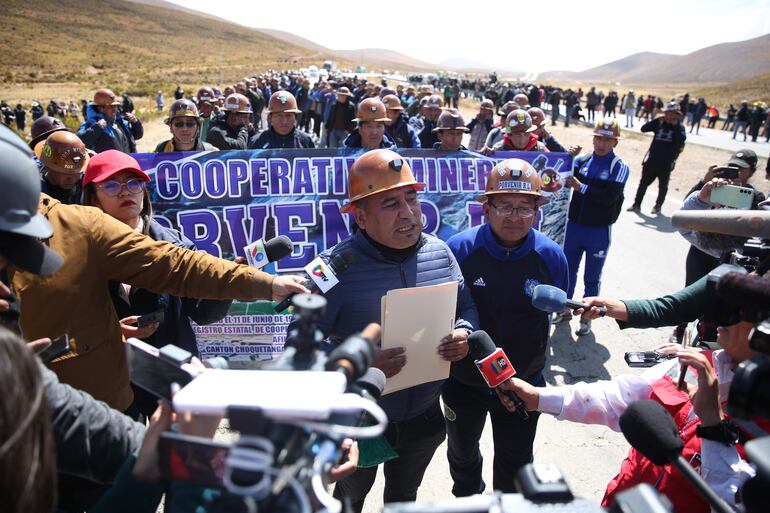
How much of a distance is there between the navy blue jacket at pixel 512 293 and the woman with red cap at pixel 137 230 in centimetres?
154

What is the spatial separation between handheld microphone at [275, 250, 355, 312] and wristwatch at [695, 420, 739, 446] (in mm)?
1546

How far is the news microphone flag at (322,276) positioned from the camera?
229 centimetres

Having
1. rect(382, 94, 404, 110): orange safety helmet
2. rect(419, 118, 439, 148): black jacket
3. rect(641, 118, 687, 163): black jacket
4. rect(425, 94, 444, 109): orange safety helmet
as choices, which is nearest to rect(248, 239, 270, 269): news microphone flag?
rect(382, 94, 404, 110): orange safety helmet

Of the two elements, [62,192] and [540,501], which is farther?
[62,192]

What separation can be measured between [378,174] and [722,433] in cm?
171

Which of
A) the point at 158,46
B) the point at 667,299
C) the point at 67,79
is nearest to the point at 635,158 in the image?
the point at 667,299

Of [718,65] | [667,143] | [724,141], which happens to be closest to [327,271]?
[667,143]

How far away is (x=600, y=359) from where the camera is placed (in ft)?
16.8

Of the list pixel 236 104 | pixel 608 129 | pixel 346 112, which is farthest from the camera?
pixel 346 112

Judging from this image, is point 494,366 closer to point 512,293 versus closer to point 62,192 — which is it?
point 512,293

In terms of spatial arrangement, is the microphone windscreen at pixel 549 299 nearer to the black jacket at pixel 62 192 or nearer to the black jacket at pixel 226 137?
the black jacket at pixel 62 192

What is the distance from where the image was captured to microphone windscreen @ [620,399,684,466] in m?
1.33

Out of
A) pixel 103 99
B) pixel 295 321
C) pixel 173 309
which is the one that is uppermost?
pixel 103 99

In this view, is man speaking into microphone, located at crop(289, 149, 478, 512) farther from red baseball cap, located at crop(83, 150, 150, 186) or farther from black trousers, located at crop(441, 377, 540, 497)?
red baseball cap, located at crop(83, 150, 150, 186)
